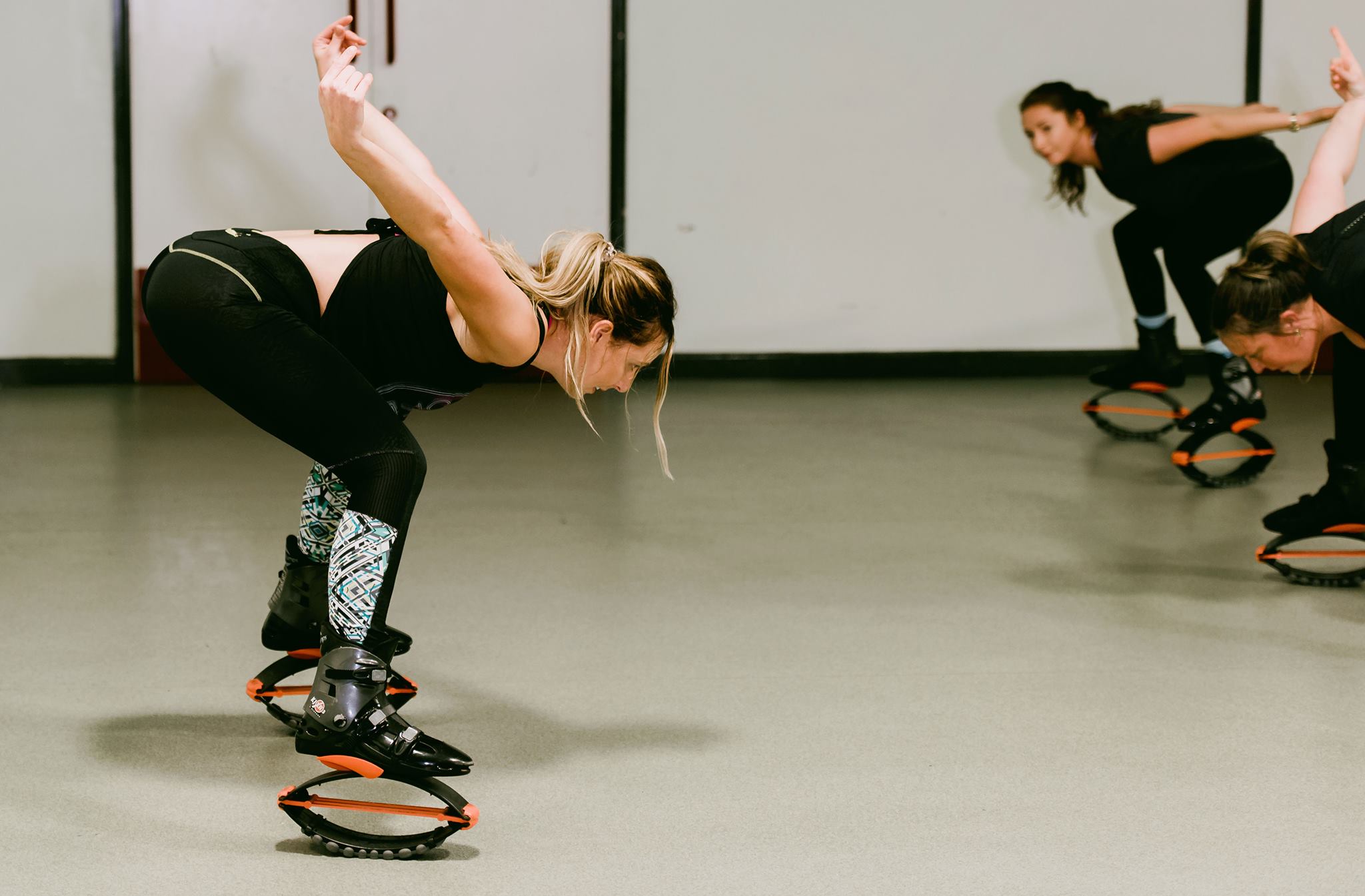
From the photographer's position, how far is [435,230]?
165cm

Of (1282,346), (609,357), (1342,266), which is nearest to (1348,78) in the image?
(1342,266)

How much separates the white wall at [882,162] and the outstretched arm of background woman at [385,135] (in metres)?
3.89

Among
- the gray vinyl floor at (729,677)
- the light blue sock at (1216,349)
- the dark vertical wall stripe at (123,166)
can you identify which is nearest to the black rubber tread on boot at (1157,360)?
the light blue sock at (1216,349)

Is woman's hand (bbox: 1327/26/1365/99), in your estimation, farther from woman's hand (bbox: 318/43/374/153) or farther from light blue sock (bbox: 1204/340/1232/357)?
woman's hand (bbox: 318/43/374/153)

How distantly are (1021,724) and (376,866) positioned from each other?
1041mm

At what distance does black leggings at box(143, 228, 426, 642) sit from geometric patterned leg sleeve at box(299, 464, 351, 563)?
0.24 meters

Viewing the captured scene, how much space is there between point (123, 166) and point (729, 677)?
4.03 meters

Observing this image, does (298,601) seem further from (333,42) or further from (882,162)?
(882,162)

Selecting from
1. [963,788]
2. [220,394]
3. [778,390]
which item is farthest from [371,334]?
[778,390]

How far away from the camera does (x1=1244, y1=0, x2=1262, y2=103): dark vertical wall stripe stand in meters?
6.11

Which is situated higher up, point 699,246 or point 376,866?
point 699,246

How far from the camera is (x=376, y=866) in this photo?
1.82 metres

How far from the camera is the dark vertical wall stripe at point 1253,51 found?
611 cm

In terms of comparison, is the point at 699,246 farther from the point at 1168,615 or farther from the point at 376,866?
the point at 376,866
